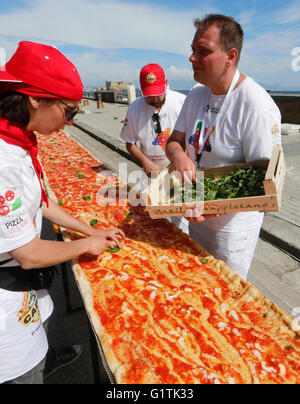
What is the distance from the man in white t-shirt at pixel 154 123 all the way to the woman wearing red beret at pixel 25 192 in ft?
8.35

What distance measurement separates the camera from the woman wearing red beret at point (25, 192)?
1.68 m

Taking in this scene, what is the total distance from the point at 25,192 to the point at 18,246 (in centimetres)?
36

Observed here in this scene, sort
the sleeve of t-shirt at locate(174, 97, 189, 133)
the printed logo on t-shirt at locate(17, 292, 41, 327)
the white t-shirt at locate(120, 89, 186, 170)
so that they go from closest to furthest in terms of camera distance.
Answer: the printed logo on t-shirt at locate(17, 292, 41, 327), the sleeve of t-shirt at locate(174, 97, 189, 133), the white t-shirt at locate(120, 89, 186, 170)

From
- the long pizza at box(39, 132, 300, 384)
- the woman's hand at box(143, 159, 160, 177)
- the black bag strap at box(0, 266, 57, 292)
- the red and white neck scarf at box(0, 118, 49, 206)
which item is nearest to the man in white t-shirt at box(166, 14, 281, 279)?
the long pizza at box(39, 132, 300, 384)

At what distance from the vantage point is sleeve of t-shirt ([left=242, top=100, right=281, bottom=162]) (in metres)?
2.44

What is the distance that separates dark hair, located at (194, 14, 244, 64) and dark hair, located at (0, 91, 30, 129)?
1787 millimetres

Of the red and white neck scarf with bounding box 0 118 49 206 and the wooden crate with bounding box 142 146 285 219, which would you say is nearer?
the red and white neck scarf with bounding box 0 118 49 206

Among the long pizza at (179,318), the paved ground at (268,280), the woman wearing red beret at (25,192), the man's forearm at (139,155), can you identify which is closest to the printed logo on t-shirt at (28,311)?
the woman wearing red beret at (25,192)

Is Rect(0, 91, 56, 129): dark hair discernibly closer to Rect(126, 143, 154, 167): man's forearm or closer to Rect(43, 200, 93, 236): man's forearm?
Rect(43, 200, 93, 236): man's forearm

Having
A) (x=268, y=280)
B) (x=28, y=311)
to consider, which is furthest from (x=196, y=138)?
(x=268, y=280)

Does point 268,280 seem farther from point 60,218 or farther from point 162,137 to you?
point 60,218

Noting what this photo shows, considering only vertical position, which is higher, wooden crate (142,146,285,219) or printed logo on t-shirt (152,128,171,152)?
printed logo on t-shirt (152,128,171,152)

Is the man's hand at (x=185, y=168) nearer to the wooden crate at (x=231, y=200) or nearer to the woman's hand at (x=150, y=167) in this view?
the wooden crate at (x=231, y=200)

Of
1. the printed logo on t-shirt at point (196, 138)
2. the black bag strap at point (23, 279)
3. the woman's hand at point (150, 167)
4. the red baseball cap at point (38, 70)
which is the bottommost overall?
the black bag strap at point (23, 279)
